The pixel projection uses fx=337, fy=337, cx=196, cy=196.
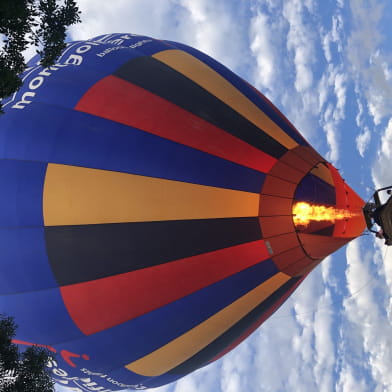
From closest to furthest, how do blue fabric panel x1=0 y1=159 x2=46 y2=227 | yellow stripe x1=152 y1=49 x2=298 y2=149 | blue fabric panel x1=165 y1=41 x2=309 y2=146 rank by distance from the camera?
blue fabric panel x1=0 y1=159 x2=46 y2=227, yellow stripe x1=152 y1=49 x2=298 y2=149, blue fabric panel x1=165 y1=41 x2=309 y2=146

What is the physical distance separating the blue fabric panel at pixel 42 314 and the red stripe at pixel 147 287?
8.6 inches

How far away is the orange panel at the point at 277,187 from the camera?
8.17 meters

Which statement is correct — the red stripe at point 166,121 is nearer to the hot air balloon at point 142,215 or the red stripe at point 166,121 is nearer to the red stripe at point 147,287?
the hot air balloon at point 142,215

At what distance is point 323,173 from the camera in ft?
29.1

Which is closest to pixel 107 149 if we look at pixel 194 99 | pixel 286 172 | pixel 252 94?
pixel 194 99

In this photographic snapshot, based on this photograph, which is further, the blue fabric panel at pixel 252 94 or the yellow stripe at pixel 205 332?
the blue fabric panel at pixel 252 94

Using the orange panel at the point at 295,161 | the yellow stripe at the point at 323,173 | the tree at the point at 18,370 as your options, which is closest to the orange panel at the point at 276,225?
the orange panel at the point at 295,161

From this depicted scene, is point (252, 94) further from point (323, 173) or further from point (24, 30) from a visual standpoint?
point (24, 30)

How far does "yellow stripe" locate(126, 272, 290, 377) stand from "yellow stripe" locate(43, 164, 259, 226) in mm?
2510

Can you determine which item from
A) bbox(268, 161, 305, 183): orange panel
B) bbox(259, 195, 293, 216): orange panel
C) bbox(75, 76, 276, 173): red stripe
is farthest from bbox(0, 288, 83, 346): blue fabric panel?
bbox(268, 161, 305, 183): orange panel

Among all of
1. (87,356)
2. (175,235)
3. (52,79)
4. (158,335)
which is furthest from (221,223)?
(52,79)

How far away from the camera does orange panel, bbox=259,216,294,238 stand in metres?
8.11

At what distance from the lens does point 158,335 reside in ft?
27.8

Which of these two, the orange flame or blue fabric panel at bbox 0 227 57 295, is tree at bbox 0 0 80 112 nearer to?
blue fabric panel at bbox 0 227 57 295
